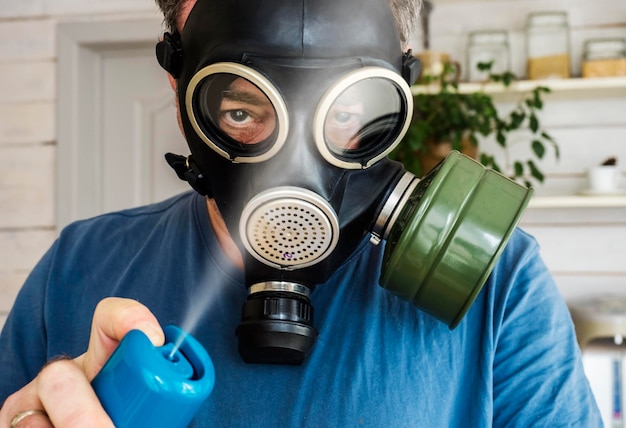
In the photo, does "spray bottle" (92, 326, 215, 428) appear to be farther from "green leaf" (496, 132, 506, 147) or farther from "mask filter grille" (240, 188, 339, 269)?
"green leaf" (496, 132, 506, 147)

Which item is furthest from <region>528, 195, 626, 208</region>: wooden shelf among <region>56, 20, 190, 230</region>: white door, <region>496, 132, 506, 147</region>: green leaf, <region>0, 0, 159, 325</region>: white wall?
<region>0, 0, 159, 325</region>: white wall

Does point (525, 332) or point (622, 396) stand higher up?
point (525, 332)

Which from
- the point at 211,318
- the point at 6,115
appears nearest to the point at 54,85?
the point at 6,115

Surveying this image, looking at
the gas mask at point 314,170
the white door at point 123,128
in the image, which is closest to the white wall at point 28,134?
the white door at point 123,128

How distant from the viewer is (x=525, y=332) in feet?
3.05

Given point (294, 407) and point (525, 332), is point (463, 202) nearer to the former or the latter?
point (525, 332)

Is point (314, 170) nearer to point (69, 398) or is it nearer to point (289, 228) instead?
point (289, 228)

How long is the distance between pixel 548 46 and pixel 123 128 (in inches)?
77.5

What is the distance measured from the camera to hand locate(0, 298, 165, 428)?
689 millimetres

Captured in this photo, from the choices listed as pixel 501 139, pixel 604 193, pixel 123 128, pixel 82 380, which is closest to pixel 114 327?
pixel 82 380

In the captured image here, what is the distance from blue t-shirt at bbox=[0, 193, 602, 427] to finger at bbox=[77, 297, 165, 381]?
8.2 inches

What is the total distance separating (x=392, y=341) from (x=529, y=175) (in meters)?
2.12

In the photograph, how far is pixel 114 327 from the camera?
725mm

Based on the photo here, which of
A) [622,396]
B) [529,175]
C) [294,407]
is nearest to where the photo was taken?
[294,407]
